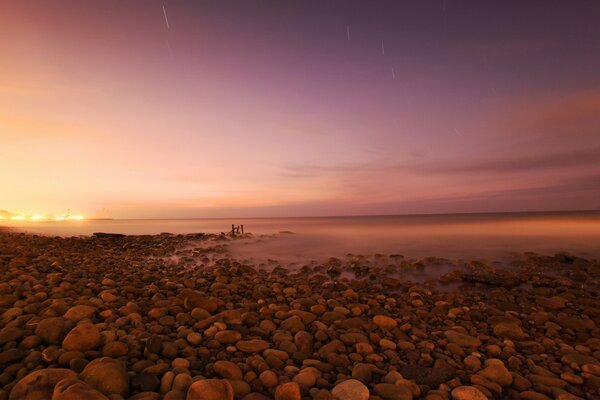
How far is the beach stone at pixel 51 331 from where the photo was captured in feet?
13.0

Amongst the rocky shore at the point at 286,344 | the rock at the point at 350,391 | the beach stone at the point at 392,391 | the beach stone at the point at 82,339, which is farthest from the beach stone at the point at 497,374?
the beach stone at the point at 82,339

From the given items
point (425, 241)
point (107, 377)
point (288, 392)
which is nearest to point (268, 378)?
point (288, 392)

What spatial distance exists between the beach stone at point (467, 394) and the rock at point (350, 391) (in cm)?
110

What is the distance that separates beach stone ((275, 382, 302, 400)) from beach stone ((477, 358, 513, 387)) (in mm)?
2664

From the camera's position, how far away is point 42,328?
4.03 metres

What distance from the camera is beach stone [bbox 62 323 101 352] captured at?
12.2 ft

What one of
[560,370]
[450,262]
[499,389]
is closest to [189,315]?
[499,389]

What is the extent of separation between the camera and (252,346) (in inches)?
173

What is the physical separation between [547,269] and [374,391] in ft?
45.5

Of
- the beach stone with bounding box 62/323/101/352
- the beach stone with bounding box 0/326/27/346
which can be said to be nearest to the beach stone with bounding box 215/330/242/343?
the beach stone with bounding box 62/323/101/352

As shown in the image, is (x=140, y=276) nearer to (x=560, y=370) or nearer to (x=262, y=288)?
(x=262, y=288)

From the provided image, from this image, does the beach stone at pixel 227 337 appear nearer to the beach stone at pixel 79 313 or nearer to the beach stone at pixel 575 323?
the beach stone at pixel 79 313

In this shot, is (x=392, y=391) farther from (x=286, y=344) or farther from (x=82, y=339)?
(x=82, y=339)

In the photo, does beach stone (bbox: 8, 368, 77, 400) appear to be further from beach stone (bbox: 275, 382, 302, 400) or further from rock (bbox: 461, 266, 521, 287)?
rock (bbox: 461, 266, 521, 287)
